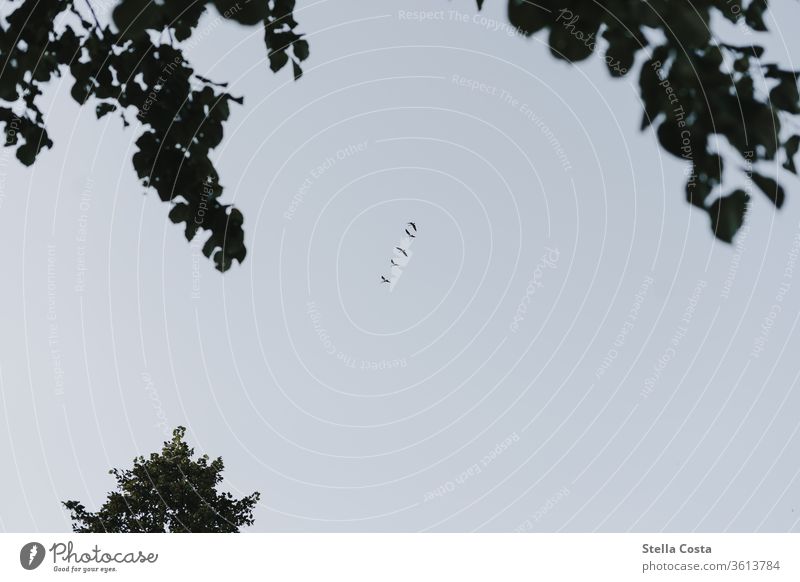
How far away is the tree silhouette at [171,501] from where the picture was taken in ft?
69.8

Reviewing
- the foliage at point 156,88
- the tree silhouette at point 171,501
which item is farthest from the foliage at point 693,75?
the tree silhouette at point 171,501

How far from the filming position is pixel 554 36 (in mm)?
3484

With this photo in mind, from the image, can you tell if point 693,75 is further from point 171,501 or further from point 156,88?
point 171,501

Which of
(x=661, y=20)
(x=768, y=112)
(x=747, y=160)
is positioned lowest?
(x=747, y=160)
